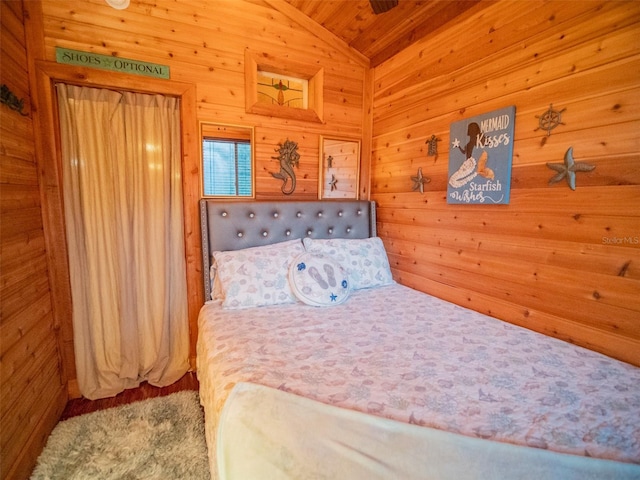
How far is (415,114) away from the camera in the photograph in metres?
2.17

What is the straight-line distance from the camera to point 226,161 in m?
2.21

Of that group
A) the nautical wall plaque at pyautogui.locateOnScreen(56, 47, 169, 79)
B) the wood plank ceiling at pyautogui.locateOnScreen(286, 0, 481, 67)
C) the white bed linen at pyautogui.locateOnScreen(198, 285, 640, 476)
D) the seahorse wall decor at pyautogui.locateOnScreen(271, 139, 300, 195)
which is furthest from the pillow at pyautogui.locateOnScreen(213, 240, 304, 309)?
the wood plank ceiling at pyautogui.locateOnScreen(286, 0, 481, 67)

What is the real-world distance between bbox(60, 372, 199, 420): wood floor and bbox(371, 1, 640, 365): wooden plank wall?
183 centimetres

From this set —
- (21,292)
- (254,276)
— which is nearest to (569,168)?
(254,276)

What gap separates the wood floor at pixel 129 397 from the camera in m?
1.89

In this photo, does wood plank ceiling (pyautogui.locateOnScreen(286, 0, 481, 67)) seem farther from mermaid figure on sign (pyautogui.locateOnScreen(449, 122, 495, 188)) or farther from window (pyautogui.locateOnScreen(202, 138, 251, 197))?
window (pyautogui.locateOnScreen(202, 138, 251, 197))

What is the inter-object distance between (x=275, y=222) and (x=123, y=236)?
1.01 meters

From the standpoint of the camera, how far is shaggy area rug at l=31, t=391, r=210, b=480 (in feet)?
4.65

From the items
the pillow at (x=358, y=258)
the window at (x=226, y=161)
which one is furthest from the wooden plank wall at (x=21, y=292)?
the pillow at (x=358, y=258)

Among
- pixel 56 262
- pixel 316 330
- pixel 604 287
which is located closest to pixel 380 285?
pixel 316 330

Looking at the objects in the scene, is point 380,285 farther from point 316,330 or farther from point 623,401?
point 623,401

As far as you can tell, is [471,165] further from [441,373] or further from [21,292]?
[21,292]

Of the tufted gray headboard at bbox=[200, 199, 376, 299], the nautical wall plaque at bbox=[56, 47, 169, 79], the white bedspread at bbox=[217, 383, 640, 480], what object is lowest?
the white bedspread at bbox=[217, 383, 640, 480]

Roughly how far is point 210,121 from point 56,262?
1.31 metres
